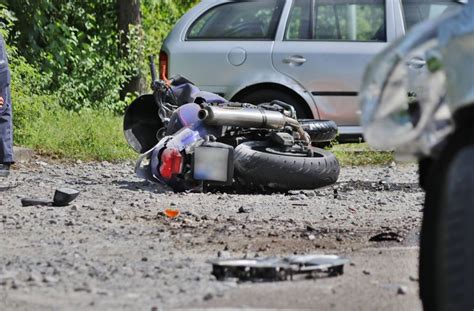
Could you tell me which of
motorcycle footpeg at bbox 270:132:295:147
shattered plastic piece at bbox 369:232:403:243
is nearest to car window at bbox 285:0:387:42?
motorcycle footpeg at bbox 270:132:295:147

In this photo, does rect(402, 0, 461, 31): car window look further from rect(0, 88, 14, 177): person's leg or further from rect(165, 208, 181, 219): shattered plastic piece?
rect(165, 208, 181, 219): shattered plastic piece

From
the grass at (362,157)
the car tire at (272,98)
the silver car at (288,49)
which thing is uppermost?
the silver car at (288,49)

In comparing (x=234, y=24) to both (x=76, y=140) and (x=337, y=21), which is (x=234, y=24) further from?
(x=76, y=140)

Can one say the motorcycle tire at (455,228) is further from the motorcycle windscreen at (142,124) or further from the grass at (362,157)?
the grass at (362,157)

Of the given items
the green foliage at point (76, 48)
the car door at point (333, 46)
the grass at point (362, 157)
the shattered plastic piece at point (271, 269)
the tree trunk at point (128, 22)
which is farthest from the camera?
the tree trunk at point (128, 22)

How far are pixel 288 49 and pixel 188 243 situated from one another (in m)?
6.10

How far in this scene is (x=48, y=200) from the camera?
8.99 metres

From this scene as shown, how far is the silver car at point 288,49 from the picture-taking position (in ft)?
42.1

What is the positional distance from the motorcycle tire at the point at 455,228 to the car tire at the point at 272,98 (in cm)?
884

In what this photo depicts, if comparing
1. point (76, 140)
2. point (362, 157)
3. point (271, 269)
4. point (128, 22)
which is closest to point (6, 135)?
point (76, 140)

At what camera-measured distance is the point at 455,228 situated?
3.56m

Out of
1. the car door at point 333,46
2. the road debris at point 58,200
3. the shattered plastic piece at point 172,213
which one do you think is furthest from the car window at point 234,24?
the shattered plastic piece at point 172,213

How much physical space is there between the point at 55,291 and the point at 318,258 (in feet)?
4.31

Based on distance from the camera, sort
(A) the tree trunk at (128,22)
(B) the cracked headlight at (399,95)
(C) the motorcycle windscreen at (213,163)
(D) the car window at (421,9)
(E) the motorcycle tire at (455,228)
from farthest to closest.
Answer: (A) the tree trunk at (128,22), (D) the car window at (421,9), (C) the motorcycle windscreen at (213,163), (B) the cracked headlight at (399,95), (E) the motorcycle tire at (455,228)
